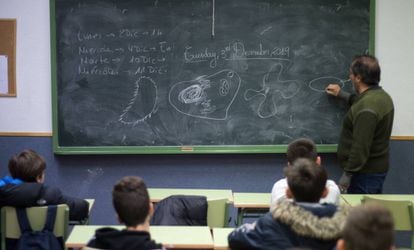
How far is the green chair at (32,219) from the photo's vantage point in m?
3.57

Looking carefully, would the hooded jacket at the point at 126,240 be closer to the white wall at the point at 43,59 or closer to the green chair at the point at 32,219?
the green chair at the point at 32,219

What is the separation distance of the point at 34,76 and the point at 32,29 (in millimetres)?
406

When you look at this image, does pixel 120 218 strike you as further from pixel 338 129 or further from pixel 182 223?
pixel 338 129

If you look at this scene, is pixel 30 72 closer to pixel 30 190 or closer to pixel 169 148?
pixel 169 148

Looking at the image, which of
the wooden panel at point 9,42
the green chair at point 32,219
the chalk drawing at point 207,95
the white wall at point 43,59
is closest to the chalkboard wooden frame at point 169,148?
the white wall at point 43,59

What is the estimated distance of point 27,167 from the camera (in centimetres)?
373

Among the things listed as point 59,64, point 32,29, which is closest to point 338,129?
point 59,64

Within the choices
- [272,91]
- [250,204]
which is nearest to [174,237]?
[250,204]

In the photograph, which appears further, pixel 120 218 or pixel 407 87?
pixel 407 87

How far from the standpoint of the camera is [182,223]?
374 centimetres

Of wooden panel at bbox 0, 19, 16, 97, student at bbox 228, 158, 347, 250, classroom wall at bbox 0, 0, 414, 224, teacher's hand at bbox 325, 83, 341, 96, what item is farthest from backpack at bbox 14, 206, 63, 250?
teacher's hand at bbox 325, 83, 341, 96

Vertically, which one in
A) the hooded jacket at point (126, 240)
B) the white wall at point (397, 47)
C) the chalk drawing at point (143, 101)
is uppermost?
the white wall at point (397, 47)

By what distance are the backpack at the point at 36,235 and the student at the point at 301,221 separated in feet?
4.05

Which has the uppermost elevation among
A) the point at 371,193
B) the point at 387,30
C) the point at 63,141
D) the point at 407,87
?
the point at 387,30
